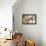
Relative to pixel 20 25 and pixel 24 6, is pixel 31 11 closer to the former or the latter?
pixel 24 6

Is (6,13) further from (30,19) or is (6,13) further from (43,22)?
(43,22)

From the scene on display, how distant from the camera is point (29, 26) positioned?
550cm

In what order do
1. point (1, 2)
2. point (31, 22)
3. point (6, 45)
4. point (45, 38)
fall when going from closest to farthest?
point (6, 45) → point (1, 2) → point (45, 38) → point (31, 22)

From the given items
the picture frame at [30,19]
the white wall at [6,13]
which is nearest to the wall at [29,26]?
the picture frame at [30,19]

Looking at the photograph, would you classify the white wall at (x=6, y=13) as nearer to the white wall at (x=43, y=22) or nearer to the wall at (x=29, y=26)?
the wall at (x=29, y=26)

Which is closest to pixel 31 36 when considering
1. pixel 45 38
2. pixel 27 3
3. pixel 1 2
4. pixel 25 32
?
pixel 25 32

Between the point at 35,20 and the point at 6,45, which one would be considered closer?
the point at 6,45

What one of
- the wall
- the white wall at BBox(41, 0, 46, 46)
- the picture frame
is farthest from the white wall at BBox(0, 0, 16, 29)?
the white wall at BBox(41, 0, 46, 46)

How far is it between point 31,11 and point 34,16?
269 mm

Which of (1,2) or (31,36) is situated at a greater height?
(1,2)

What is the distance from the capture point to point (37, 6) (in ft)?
18.0

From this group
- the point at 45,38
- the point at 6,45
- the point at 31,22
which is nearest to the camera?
the point at 6,45

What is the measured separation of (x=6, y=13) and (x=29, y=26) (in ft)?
4.76

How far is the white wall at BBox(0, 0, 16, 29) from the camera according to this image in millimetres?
4477
